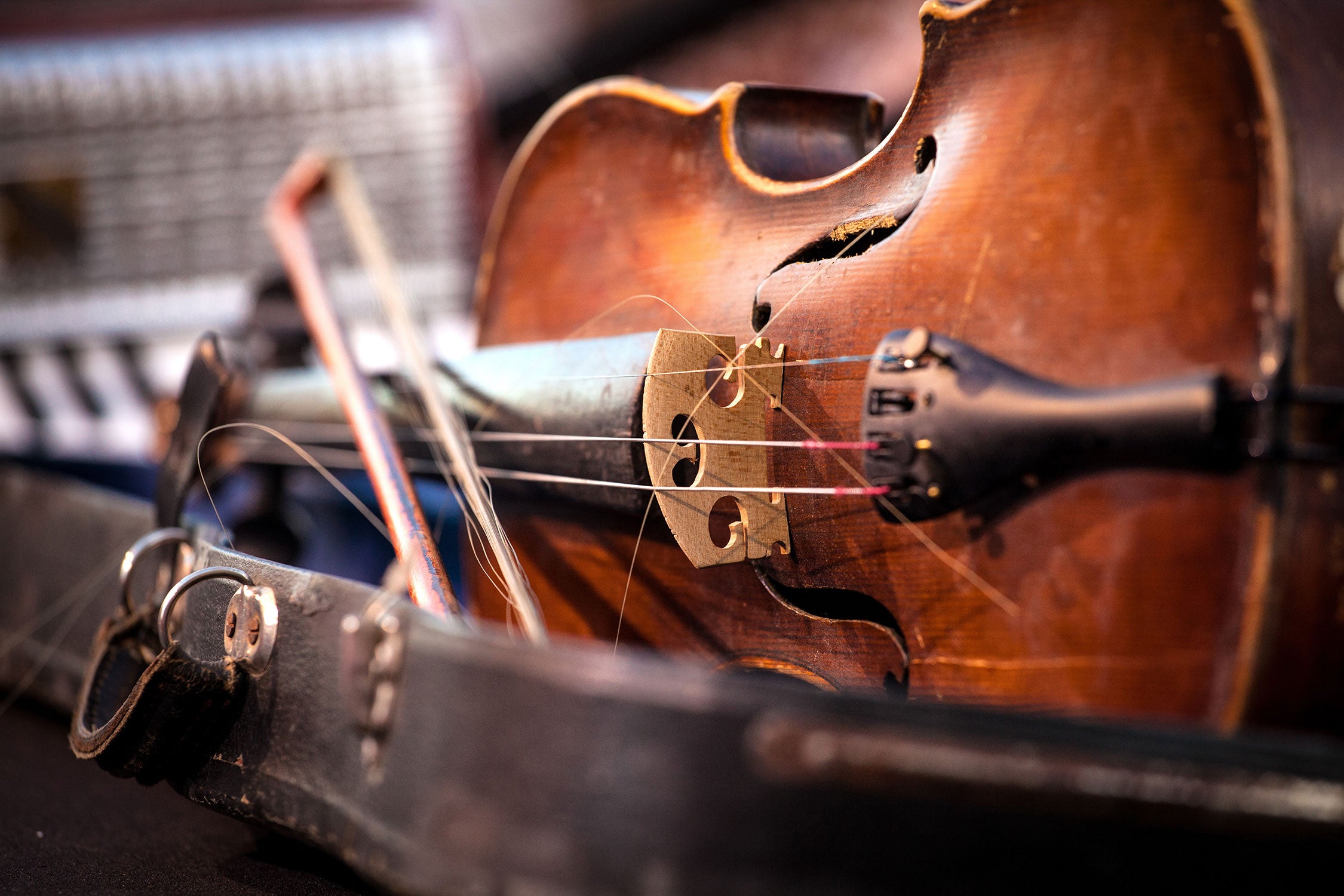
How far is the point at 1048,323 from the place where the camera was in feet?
Answer: 1.51

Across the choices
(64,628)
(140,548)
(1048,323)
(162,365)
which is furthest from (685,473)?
(162,365)

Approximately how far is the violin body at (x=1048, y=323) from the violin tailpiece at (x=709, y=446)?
0.04 feet

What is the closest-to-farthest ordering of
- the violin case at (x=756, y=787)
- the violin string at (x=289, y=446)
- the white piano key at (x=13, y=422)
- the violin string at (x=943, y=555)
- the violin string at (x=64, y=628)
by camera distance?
the violin case at (x=756, y=787) → the violin string at (x=943, y=555) → the violin string at (x=289, y=446) → the violin string at (x=64, y=628) → the white piano key at (x=13, y=422)

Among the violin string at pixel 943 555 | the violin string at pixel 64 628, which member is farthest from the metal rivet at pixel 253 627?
the violin string at pixel 64 628

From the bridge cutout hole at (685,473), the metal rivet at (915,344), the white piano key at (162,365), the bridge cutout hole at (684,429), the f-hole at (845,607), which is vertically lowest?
the white piano key at (162,365)

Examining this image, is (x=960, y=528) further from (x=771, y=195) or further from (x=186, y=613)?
(x=186, y=613)

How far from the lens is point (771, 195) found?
2.15 feet

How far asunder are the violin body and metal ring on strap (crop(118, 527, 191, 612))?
293mm

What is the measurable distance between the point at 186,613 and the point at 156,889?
155mm

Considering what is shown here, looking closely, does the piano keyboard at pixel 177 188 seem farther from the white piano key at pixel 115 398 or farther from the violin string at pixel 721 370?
the violin string at pixel 721 370

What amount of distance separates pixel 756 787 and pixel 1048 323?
0.88 feet

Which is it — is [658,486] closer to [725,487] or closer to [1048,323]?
[725,487]

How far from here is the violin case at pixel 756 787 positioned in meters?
0.32

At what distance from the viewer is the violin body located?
1.29 ft
